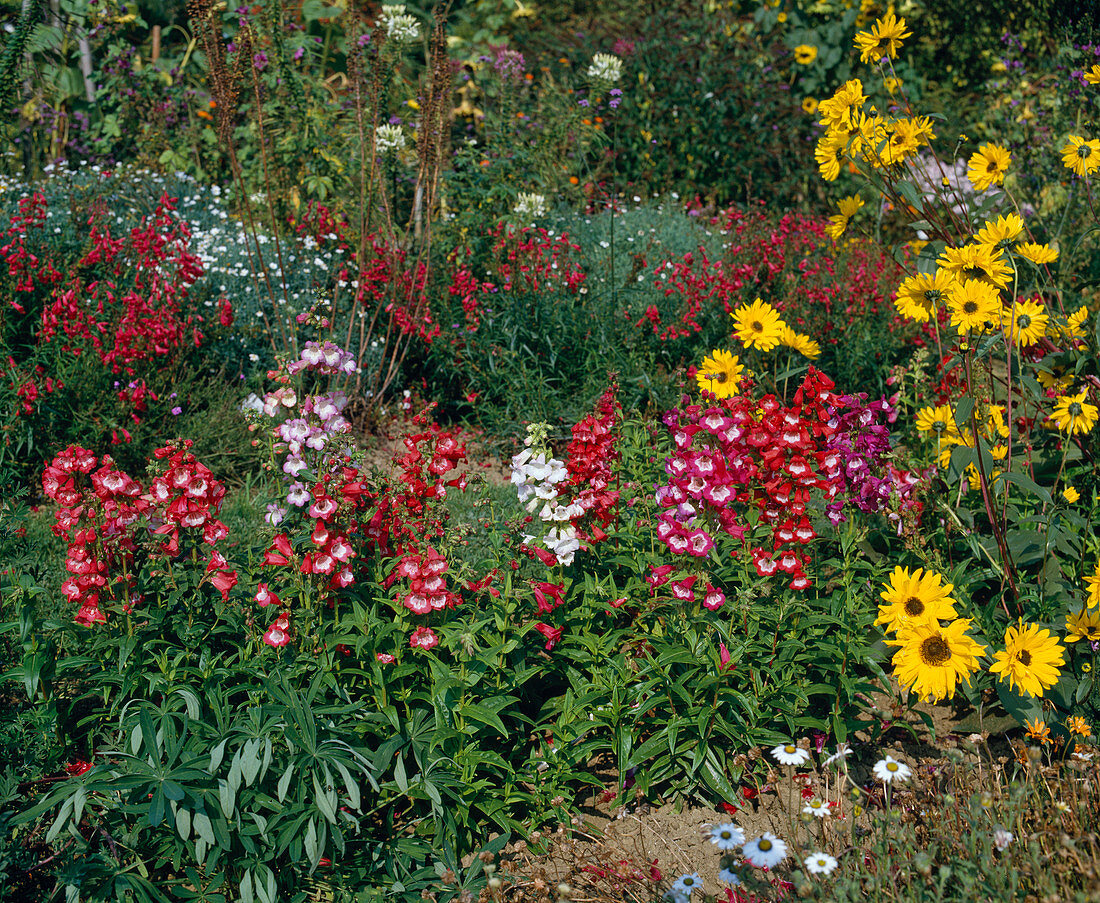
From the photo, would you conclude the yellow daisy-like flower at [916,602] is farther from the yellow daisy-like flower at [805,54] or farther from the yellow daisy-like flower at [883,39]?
the yellow daisy-like flower at [805,54]

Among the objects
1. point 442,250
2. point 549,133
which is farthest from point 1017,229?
point 549,133

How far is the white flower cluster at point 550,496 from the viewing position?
2.50 m

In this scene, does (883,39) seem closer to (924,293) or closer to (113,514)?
(924,293)

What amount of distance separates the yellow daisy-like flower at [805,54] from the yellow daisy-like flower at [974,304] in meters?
7.37

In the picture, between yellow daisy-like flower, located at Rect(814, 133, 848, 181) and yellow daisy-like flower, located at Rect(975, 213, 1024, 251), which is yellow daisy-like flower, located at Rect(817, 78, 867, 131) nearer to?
yellow daisy-like flower, located at Rect(814, 133, 848, 181)

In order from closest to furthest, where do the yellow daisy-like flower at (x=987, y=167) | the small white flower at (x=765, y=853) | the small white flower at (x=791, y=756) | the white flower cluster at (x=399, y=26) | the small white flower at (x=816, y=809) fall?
the small white flower at (x=765, y=853) → the small white flower at (x=816, y=809) → the small white flower at (x=791, y=756) → the yellow daisy-like flower at (x=987, y=167) → the white flower cluster at (x=399, y=26)

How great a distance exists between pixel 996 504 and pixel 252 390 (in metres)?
3.63

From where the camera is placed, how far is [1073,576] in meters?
2.86

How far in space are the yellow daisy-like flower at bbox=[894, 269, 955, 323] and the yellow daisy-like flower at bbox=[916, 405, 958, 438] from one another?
0.41m

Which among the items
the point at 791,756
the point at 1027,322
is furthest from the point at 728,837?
the point at 1027,322

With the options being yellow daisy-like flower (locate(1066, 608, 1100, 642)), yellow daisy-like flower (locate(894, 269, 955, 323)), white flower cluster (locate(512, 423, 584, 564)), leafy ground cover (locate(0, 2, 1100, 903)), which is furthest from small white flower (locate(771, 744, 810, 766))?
yellow daisy-like flower (locate(894, 269, 955, 323))

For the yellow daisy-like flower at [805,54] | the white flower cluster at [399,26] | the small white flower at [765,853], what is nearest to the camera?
the small white flower at [765,853]

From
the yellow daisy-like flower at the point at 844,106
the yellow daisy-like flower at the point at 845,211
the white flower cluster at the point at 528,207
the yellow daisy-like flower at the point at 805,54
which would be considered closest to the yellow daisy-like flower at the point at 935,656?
the yellow daisy-like flower at the point at 845,211

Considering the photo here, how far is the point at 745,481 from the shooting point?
2500mm
